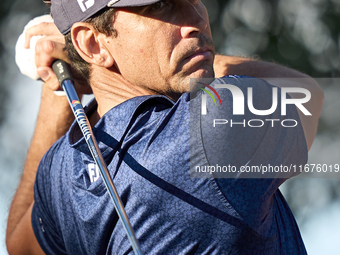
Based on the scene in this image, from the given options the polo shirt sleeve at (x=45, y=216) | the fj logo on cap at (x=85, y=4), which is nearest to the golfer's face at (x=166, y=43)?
the fj logo on cap at (x=85, y=4)

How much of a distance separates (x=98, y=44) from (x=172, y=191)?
664mm

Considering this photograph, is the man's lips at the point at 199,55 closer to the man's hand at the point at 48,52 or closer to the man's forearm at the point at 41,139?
the man's hand at the point at 48,52

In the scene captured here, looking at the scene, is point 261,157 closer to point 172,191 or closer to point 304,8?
point 172,191

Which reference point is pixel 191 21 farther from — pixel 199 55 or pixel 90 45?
pixel 90 45

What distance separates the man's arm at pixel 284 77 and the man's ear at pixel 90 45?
62cm

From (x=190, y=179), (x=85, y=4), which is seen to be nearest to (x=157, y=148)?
(x=190, y=179)

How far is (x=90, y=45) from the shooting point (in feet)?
6.07

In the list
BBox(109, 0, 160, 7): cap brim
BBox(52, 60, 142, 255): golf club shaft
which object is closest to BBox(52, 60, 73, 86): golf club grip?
BBox(52, 60, 142, 255): golf club shaft

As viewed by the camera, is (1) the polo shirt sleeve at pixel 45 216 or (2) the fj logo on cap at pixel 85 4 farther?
(1) the polo shirt sleeve at pixel 45 216

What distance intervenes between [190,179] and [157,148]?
0.14 m

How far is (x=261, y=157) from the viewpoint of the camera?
1.50 m

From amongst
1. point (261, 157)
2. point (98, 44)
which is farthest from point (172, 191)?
point (98, 44)

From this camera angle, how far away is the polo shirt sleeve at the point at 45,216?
2.06m

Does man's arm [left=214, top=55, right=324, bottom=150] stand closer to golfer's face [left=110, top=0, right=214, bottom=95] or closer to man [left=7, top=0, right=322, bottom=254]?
man [left=7, top=0, right=322, bottom=254]
